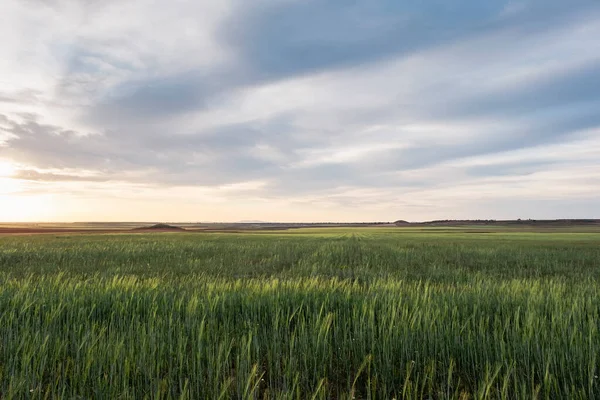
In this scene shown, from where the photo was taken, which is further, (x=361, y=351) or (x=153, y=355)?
(x=361, y=351)

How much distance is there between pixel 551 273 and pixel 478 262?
10.8 feet

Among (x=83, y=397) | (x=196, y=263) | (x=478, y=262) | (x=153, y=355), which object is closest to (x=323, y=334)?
(x=153, y=355)

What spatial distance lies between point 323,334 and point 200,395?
1446 mm

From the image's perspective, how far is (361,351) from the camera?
3369 mm

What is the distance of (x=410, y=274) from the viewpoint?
1182 centimetres

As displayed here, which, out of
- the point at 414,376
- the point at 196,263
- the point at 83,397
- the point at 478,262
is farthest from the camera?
the point at 478,262

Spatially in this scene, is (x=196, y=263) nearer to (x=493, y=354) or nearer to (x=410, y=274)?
(x=410, y=274)

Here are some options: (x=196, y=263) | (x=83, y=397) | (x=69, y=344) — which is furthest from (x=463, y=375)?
(x=196, y=263)


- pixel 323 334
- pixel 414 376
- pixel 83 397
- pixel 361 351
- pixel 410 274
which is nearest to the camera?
pixel 83 397

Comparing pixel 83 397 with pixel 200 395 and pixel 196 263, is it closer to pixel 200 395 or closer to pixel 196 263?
pixel 200 395

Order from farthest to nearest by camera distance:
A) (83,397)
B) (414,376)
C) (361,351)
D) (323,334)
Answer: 1. (323,334)
2. (361,351)
3. (414,376)
4. (83,397)

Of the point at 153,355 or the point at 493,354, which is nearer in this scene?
the point at 153,355

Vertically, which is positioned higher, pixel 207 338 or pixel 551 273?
pixel 207 338

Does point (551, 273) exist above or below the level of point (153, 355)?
below
